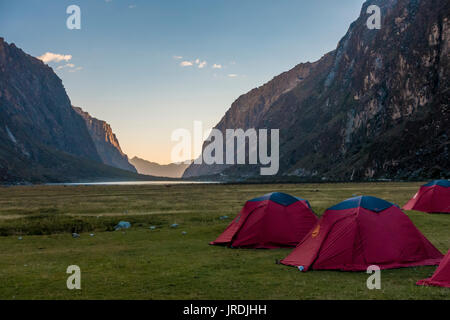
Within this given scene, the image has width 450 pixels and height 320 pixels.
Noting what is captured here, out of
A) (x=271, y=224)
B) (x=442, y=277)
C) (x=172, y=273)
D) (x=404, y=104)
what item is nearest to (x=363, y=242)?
(x=442, y=277)

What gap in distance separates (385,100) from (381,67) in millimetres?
19980

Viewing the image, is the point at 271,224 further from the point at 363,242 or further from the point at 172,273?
the point at 172,273

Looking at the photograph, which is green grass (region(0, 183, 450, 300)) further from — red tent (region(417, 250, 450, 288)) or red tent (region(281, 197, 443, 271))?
red tent (region(281, 197, 443, 271))

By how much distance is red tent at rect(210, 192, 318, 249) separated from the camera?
770 inches

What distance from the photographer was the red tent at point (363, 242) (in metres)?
14.5

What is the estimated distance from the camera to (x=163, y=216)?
3588 centimetres

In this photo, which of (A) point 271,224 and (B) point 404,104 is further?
(B) point 404,104

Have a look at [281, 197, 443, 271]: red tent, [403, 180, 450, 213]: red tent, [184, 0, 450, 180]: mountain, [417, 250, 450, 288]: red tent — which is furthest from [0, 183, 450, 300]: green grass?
[184, 0, 450, 180]: mountain

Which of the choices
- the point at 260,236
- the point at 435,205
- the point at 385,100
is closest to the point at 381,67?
the point at 385,100

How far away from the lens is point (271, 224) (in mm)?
19641

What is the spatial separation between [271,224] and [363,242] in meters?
5.71

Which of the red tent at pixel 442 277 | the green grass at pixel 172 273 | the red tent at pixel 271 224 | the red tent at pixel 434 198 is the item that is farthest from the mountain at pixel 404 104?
the red tent at pixel 442 277

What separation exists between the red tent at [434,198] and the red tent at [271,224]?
55.3 ft
